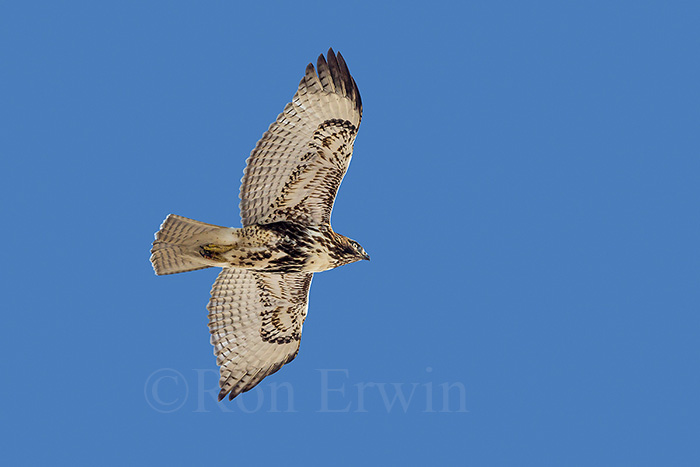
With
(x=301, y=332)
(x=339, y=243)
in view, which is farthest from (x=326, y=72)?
(x=301, y=332)

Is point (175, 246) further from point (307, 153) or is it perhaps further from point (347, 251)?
point (347, 251)

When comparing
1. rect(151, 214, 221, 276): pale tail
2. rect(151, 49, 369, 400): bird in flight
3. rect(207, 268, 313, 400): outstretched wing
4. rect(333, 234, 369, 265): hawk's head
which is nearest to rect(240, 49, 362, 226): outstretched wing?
rect(151, 49, 369, 400): bird in flight

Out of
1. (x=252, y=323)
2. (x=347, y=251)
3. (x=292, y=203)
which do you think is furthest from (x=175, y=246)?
(x=347, y=251)

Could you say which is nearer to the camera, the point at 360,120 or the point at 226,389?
the point at 360,120

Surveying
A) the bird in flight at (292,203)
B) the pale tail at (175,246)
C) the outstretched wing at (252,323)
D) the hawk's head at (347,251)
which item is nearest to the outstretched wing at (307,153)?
the bird in flight at (292,203)

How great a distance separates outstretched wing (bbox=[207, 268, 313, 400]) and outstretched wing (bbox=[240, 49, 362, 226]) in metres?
1.10

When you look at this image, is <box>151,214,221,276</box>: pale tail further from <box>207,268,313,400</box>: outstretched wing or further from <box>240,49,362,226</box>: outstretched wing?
<box>207,268,313,400</box>: outstretched wing

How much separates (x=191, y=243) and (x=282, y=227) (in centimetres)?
107

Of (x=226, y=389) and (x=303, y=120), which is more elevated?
(x=303, y=120)

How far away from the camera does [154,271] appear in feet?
32.8

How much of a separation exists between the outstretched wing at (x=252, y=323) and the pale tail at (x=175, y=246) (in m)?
0.91

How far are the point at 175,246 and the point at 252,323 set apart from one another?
5.80 ft

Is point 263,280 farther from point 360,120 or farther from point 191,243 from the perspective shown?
point 360,120

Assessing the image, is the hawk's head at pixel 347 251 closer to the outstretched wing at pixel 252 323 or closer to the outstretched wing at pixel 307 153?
the outstretched wing at pixel 307 153
